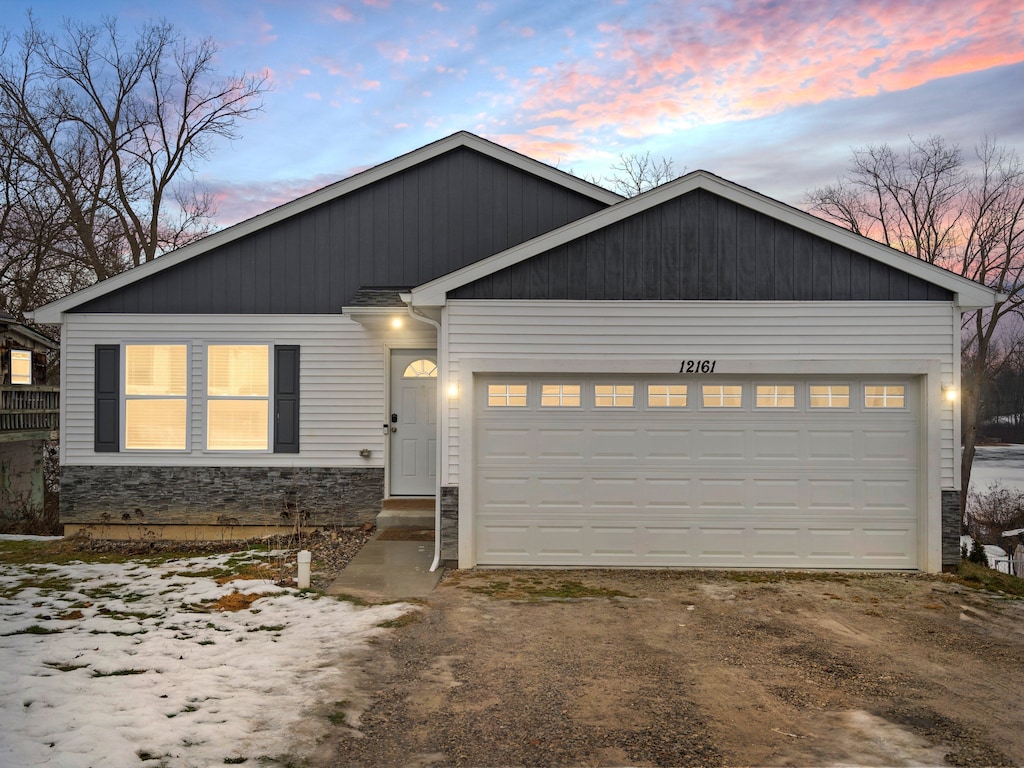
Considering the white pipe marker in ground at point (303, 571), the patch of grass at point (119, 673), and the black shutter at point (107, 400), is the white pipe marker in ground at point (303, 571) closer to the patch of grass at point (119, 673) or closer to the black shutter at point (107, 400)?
the patch of grass at point (119, 673)

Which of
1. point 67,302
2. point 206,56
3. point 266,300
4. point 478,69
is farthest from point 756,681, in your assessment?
point 206,56

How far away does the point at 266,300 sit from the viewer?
1027cm

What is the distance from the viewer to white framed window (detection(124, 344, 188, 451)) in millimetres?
10195

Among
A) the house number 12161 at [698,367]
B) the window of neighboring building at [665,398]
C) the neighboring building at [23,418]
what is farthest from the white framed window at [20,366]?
the house number 12161 at [698,367]

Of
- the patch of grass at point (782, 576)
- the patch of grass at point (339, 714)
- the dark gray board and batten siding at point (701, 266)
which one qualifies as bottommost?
the patch of grass at point (782, 576)

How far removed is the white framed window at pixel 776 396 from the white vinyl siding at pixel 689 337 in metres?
0.26

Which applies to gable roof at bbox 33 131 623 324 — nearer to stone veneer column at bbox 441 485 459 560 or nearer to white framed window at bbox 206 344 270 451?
white framed window at bbox 206 344 270 451

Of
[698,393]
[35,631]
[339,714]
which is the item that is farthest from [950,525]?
[35,631]

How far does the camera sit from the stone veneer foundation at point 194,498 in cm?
1009

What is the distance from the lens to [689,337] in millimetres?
7977

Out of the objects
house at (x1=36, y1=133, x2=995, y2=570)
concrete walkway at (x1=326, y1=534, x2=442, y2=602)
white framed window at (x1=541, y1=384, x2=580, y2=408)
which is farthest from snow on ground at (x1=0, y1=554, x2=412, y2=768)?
white framed window at (x1=541, y1=384, x2=580, y2=408)

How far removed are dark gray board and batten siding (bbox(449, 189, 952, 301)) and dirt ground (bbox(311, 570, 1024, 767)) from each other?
3.40m

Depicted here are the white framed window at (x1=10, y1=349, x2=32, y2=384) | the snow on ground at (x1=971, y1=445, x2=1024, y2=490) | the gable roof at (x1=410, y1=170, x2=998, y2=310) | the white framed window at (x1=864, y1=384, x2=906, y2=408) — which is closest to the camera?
the gable roof at (x1=410, y1=170, x2=998, y2=310)

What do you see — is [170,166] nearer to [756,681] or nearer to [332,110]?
[332,110]
